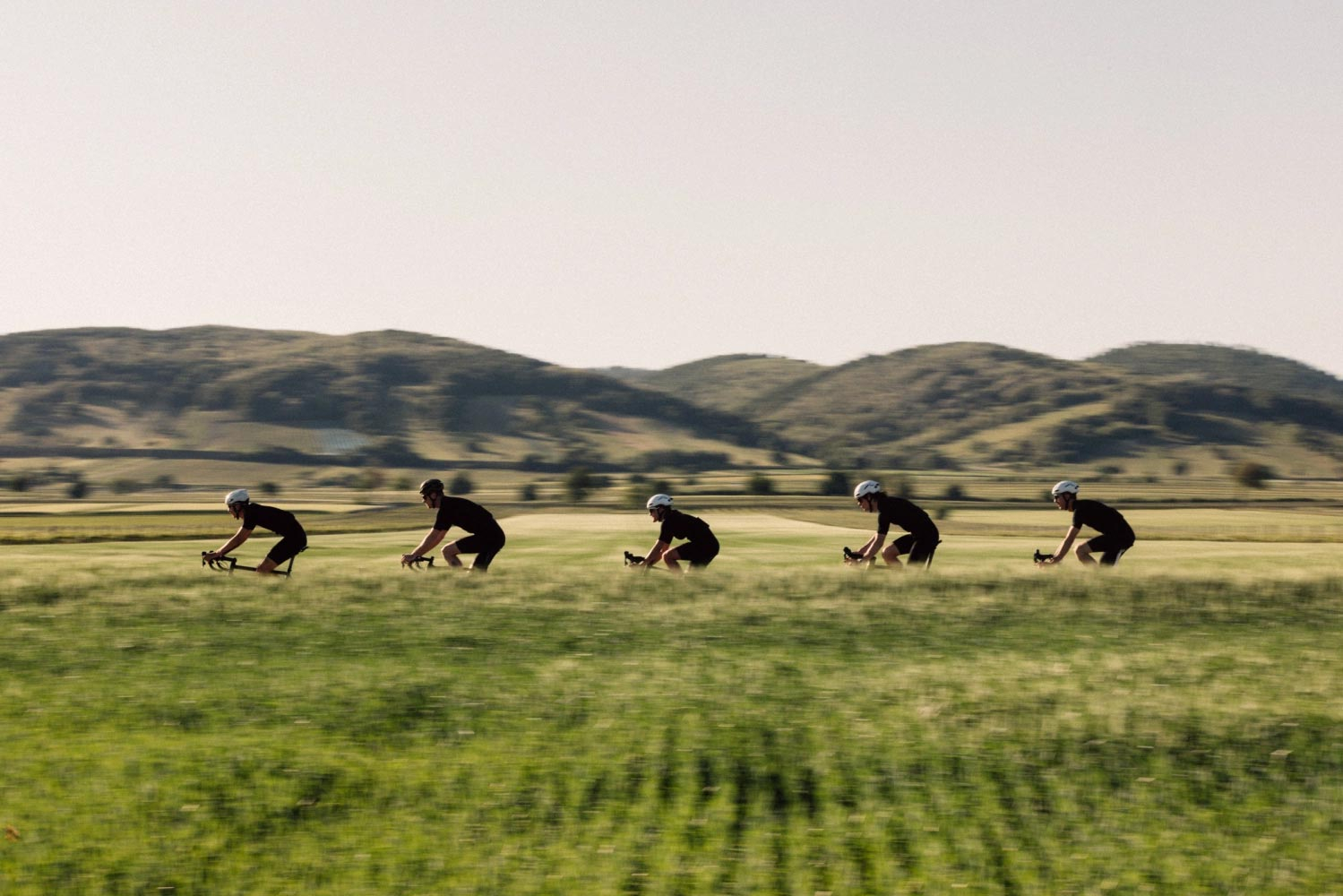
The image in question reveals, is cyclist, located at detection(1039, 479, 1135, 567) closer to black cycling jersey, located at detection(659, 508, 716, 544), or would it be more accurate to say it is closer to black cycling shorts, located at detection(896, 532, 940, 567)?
black cycling shorts, located at detection(896, 532, 940, 567)

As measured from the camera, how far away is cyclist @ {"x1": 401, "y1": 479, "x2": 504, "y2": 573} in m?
21.3

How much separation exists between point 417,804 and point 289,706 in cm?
315

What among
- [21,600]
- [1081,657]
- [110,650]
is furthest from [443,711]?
[21,600]

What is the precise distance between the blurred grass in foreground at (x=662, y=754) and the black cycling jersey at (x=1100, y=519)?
11.3ft

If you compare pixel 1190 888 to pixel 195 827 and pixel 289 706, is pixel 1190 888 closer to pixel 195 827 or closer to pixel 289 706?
pixel 195 827

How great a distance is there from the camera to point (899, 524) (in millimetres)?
22125

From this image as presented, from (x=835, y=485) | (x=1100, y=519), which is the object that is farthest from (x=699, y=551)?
(x=835, y=485)

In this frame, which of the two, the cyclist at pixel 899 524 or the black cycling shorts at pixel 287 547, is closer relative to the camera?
the cyclist at pixel 899 524

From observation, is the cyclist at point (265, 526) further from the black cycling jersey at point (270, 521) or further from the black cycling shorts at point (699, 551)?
the black cycling shorts at point (699, 551)

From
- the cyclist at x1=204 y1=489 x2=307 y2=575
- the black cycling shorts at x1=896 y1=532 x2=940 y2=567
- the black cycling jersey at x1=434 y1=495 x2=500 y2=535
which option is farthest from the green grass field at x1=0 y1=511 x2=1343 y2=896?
the black cycling shorts at x1=896 y1=532 x2=940 y2=567

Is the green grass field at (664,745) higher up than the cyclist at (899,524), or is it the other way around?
the cyclist at (899,524)

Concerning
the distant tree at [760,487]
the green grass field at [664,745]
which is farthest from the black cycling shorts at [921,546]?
the distant tree at [760,487]

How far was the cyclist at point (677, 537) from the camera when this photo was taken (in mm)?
22062

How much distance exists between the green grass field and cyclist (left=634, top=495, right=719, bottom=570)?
6.85 feet
